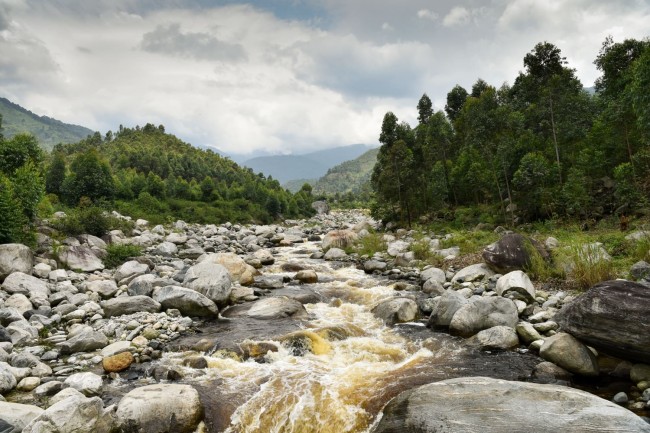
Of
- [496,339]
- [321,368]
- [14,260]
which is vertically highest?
[14,260]

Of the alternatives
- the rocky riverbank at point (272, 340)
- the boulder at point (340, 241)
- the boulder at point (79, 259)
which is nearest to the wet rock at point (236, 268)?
the rocky riverbank at point (272, 340)

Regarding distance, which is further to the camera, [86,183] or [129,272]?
[86,183]

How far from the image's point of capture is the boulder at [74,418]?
18.1ft

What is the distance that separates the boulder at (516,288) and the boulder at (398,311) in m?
3.08

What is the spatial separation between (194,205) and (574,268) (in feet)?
162

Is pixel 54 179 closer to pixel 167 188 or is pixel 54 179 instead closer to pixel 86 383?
pixel 167 188

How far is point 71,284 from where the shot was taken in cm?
1459

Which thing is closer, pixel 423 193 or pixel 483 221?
pixel 483 221

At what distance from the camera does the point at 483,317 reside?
1072 centimetres

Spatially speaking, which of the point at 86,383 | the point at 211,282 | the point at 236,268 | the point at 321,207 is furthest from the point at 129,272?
the point at 321,207

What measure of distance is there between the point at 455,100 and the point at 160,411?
56781 mm

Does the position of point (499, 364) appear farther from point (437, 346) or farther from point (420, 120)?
point (420, 120)

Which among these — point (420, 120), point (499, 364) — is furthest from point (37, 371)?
point (420, 120)

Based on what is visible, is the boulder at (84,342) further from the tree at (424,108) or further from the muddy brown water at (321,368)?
the tree at (424,108)
